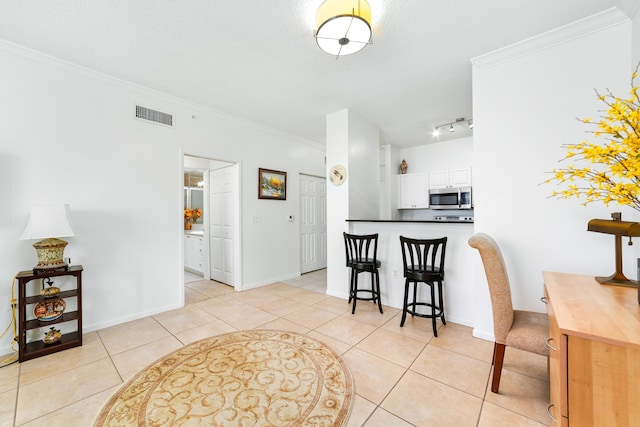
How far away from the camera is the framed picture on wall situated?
427cm

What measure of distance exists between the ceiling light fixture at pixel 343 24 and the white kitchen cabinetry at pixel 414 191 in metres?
3.85

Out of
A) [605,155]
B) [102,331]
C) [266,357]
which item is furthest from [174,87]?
[605,155]

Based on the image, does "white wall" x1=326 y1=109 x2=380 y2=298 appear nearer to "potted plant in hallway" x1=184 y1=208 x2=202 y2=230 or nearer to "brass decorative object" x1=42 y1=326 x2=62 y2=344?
"brass decorative object" x1=42 y1=326 x2=62 y2=344

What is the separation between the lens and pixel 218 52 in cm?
236

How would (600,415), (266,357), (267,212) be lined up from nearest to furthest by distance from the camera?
(600,415) → (266,357) → (267,212)

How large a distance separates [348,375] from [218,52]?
2.99 metres

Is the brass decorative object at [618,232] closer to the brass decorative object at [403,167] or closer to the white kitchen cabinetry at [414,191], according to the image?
the white kitchen cabinetry at [414,191]

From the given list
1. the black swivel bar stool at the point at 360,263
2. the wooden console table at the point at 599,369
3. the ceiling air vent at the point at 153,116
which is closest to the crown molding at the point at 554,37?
the black swivel bar stool at the point at 360,263

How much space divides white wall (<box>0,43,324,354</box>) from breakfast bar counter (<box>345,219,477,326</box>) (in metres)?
2.63

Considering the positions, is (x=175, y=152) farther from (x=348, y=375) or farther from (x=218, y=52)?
(x=348, y=375)

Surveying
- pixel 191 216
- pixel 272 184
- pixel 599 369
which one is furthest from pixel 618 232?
pixel 191 216

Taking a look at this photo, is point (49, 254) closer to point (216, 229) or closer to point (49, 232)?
point (49, 232)

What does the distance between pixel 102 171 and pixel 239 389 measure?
261 centimetres

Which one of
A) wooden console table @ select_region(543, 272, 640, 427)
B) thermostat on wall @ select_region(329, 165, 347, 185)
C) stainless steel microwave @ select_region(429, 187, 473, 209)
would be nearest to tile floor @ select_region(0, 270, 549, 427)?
wooden console table @ select_region(543, 272, 640, 427)
